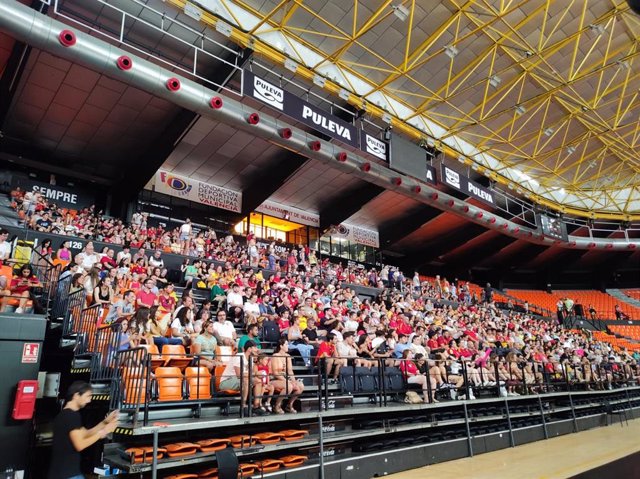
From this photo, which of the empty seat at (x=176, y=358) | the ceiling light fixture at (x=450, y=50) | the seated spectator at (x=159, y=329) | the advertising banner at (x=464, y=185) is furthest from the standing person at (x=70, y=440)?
the advertising banner at (x=464, y=185)

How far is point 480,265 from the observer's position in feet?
109

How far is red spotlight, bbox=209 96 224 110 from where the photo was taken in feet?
41.5

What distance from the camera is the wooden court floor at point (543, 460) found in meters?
7.23

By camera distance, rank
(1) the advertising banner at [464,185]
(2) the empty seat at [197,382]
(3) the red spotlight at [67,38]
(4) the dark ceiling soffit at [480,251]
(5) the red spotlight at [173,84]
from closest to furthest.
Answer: (2) the empty seat at [197,382] → (3) the red spotlight at [67,38] → (5) the red spotlight at [173,84] → (1) the advertising banner at [464,185] → (4) the dark ceiling soffit at [480,251]

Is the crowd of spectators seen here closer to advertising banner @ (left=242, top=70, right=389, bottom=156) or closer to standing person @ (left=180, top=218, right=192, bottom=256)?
standing person @ (left=180, top=218, right=192, bottom=256)

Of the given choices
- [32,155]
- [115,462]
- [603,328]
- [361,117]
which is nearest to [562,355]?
[361,117]

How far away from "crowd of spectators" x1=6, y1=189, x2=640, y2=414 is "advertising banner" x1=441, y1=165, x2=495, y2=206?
16.7 ft

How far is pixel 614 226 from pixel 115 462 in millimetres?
35603

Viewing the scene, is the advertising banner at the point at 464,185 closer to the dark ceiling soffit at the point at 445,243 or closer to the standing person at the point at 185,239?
the dark ceiling soffit at the point at 445,243

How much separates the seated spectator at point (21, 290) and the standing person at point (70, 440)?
159 inches

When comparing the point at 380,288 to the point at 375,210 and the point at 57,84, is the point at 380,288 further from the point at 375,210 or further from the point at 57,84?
the point at 57,84

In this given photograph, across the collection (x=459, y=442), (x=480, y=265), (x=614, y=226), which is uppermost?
(x=614, y=226)

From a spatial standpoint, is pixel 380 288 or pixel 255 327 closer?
pixel 255 327

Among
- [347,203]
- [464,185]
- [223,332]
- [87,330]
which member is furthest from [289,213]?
[87,330]
